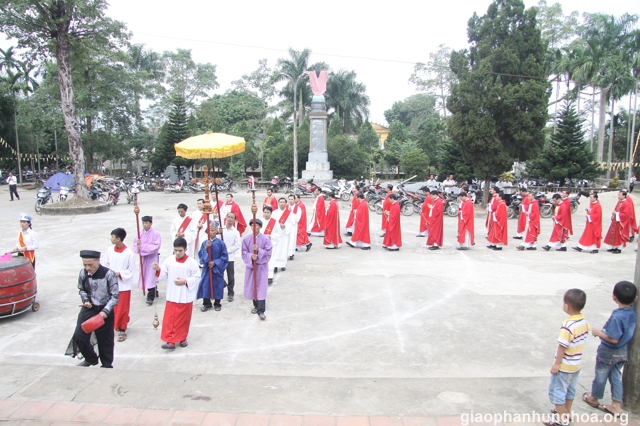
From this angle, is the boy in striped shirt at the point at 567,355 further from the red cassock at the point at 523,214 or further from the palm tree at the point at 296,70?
the palm tree at the point at 296,70

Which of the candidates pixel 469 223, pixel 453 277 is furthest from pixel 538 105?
pixel 453 277

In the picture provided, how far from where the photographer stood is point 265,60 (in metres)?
44.8

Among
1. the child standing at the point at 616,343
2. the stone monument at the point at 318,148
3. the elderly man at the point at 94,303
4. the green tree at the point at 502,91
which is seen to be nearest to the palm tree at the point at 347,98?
the stone monument at the point at 318,148

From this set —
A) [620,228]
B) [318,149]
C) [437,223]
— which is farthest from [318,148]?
[620,228]

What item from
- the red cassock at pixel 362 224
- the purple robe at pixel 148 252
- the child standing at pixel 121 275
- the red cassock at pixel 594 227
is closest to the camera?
the child standing at pixel 121 275

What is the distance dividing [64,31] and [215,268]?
14918 millimetres

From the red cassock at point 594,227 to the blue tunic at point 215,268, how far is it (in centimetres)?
904

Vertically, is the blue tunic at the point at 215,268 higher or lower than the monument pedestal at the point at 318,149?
lower

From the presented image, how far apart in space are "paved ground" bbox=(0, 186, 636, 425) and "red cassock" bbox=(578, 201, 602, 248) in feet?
2.50

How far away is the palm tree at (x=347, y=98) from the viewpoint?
4250cm

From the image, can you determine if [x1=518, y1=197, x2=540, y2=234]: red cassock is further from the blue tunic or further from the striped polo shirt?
the striped polo shirt

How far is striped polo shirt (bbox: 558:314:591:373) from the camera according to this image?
11.5ft

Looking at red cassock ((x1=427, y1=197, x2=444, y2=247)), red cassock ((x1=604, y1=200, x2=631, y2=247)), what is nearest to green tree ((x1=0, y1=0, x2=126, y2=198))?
red cassock ((x1=427, y1=197, x2=444, y2=247))

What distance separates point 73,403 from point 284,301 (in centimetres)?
374
